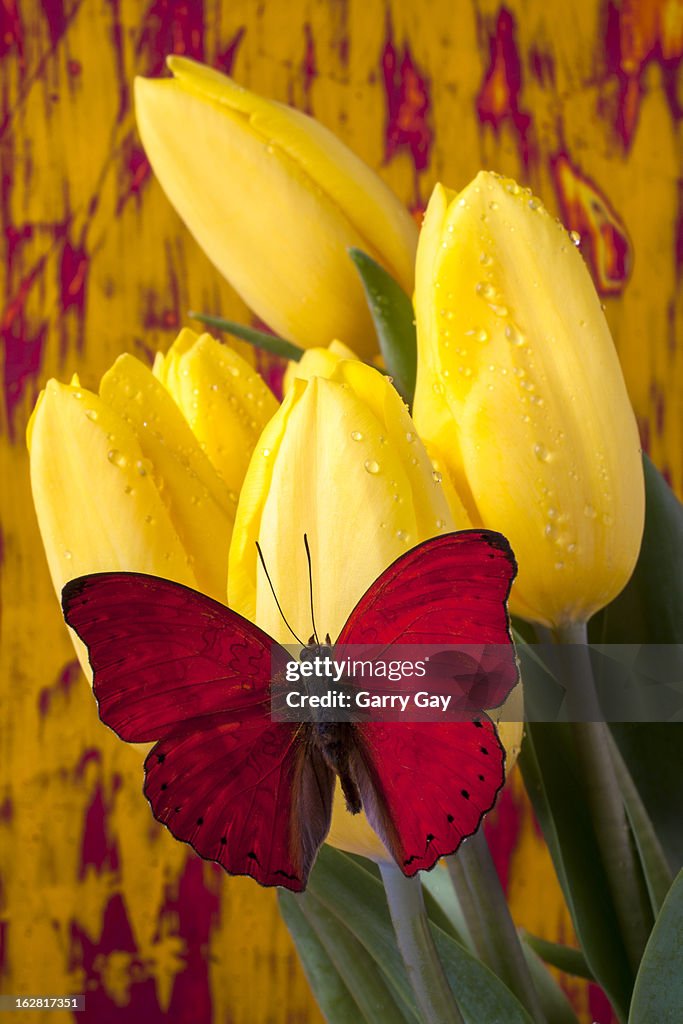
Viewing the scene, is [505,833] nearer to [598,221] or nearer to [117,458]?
[598,221]

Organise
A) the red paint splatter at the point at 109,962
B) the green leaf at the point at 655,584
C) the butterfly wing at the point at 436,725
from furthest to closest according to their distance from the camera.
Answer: the red paint splatter at the point at 109,962 < the green leaf at the point at 655,584 < the butterfly wing at the point at 436,725

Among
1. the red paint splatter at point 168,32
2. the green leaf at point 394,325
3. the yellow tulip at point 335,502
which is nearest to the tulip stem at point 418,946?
the yellow tulip at point 335,502

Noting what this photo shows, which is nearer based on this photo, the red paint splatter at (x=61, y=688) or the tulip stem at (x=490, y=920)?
the tulip stem at (x=490, y=920)

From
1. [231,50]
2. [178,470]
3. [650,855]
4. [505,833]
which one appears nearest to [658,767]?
[650,855]

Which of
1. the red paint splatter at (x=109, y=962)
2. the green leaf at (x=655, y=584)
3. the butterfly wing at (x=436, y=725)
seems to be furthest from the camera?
the red paint splatter at (x=109, y=962)

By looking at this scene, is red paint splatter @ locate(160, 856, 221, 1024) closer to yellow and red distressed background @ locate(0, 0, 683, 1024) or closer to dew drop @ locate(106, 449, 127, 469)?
yellow and red distressed background @ locate(0, 0, 683, 1024)

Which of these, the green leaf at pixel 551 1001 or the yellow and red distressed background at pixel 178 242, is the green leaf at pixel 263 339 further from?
the yellow and red distressed background at pixel 178 242
